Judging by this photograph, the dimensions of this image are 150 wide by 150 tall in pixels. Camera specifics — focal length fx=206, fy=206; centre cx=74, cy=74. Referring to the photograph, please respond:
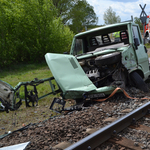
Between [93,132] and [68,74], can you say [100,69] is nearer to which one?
[68,74]

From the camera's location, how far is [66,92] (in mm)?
4949

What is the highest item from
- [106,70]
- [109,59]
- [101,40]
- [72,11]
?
[72,11]

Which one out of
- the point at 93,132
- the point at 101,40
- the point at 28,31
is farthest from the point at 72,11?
the point at 93,132

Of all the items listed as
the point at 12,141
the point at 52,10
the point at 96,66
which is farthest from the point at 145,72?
the point at 52,10

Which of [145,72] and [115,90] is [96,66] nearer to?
[115,90]

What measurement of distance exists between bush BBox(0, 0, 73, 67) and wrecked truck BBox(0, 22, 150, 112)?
9146 millimetres

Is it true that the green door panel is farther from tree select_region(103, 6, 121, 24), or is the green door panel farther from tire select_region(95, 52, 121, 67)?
tree select_region(103, 6, 121, 24)

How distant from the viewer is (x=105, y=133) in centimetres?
331

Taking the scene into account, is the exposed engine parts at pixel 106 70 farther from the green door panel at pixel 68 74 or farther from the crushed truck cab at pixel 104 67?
the green door panel at pixel 68 74

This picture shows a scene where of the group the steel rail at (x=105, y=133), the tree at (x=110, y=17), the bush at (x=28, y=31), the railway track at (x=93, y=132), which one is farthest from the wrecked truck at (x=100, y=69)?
the tree at (x=110, y=17)

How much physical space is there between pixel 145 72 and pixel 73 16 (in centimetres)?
4109

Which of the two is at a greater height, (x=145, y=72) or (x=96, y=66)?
(x=96, y=66)

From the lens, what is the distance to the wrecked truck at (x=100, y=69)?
511 centimetres

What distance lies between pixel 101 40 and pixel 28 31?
10144 mm
